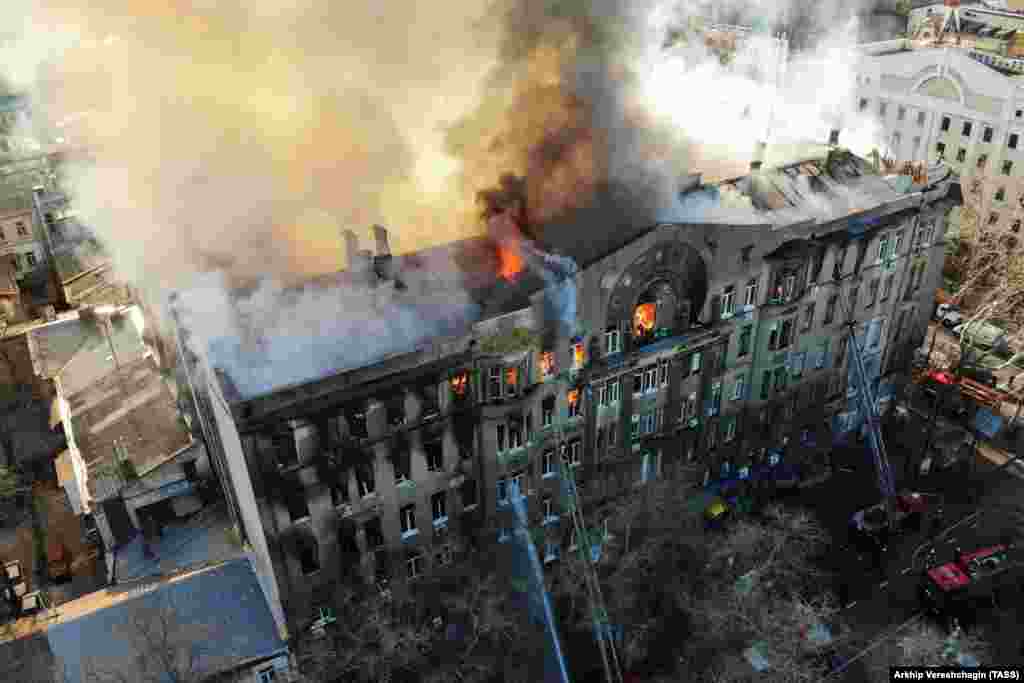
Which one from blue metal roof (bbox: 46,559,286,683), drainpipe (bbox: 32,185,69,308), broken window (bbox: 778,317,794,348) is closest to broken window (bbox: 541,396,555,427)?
broken window (bbox: 778,317,794,348)

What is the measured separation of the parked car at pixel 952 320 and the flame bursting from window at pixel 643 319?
31.2m

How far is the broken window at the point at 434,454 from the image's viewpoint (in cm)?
2691

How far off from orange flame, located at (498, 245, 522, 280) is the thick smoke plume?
128 cm

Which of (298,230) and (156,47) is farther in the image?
(298,230)

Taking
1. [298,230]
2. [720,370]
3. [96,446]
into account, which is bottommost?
[96,446]

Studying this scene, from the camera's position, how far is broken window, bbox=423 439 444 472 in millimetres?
26909

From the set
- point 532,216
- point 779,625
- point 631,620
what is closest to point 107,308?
point 532,216

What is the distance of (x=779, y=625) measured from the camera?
2991 cm

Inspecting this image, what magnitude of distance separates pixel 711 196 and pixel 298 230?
1819cm

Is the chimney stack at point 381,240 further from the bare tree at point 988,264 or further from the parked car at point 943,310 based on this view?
the parked car at point 943,310

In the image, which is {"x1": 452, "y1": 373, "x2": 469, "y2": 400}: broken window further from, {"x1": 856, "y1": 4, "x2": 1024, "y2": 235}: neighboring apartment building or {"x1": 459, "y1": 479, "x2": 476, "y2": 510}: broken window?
{"x1": 856, "y1": 4, "x2": 1024, "y2": 235}: neighboring apartment building

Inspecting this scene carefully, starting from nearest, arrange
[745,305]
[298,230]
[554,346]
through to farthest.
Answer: [554,346] → [745,305] → [298,230]

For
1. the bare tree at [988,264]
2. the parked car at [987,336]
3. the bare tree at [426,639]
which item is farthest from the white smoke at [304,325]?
the parked car at [987,336]

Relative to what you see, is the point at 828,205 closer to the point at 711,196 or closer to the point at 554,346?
the point at 711,196
